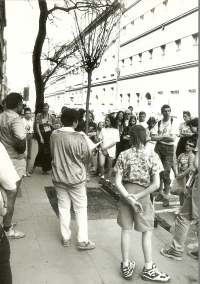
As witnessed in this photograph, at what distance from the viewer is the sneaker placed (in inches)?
152

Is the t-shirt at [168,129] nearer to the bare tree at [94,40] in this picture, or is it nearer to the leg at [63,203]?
the bare tree at [94,40]

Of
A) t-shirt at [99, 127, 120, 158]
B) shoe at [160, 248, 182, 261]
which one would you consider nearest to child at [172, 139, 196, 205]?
shoe at [160, 248, 182, 261]

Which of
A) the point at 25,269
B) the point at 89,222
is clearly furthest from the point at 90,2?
the point at 25,269

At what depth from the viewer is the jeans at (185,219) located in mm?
4414

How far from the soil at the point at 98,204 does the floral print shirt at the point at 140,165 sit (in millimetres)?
2287

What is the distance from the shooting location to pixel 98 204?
6.88 metres

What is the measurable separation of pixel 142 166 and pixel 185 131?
4.90 m

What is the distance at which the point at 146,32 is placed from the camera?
→ 29688 millimetres

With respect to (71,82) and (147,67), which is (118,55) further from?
(71,82)

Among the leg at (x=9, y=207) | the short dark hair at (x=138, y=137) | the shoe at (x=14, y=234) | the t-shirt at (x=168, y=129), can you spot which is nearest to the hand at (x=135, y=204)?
the short dark hair at (x=138, y=137)

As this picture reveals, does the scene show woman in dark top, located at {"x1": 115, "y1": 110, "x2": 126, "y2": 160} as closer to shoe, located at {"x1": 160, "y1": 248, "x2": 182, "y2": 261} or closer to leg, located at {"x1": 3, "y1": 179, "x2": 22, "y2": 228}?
leg, located at {"x1": 3, "y1": 179, "x2": 22, "y2": 228}

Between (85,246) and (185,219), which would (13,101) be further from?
(185,219)

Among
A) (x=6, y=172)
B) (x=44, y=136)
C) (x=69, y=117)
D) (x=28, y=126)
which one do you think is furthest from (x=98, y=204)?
(x=28, y=126)

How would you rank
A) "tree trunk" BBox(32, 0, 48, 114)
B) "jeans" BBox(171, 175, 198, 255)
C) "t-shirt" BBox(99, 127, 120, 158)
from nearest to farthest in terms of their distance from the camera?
"jeans" BBox(171, 175, 198, 255) → "t-shirt" BBox(99, 127, 120, 158) → "tree trunk" BBox(32, 0, 48, 114)
